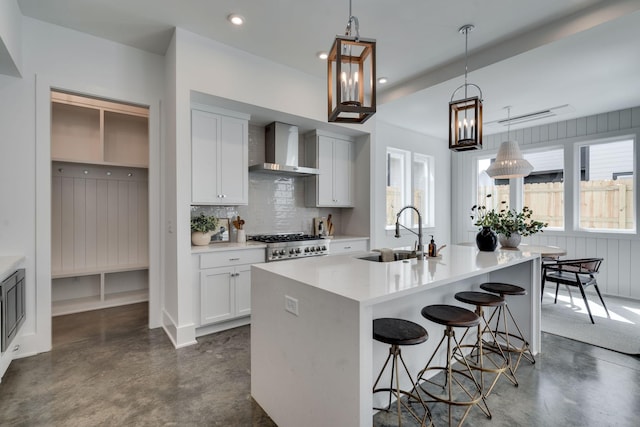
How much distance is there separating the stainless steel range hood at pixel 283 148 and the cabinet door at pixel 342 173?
1.65 ft

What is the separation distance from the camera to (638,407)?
80.5 inches

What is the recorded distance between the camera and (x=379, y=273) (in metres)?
1.85

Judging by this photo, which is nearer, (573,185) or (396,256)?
(396,256)

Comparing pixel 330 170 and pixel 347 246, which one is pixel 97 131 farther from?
pixel 347 246

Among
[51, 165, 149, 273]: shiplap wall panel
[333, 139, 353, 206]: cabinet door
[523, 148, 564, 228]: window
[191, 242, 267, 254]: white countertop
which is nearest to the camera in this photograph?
[191, 242, 267, 254]: white countertop

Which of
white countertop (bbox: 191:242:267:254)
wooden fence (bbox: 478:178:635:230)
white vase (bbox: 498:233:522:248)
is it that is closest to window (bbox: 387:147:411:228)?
wooden fence (bbox: 478:178:635:230)

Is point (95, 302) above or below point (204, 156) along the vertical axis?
below

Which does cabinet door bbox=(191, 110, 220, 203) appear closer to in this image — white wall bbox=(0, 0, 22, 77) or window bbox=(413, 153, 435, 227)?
white wall bbox=(0, 0, 22, 77)

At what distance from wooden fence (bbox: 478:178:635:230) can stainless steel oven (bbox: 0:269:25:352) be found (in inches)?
270

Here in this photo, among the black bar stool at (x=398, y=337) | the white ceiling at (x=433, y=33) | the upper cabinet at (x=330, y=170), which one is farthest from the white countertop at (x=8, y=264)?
the upper cabinet at (x=330, y=170)

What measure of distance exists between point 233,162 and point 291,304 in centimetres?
232

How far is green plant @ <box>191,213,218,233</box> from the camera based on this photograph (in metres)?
3.43

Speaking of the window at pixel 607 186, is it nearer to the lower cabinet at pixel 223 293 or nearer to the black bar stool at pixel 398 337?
the black bar stool at pixel 398 337

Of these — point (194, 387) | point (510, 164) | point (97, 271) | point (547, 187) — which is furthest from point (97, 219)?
point (547, 187)
